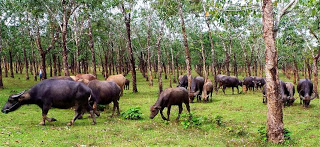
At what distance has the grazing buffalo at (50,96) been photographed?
13156mm

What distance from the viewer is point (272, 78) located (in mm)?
10281

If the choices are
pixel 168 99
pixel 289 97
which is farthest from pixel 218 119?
pixel 289 97

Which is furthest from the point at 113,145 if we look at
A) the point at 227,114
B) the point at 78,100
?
the point at 227,114

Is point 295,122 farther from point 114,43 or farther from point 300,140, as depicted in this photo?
point 114,43

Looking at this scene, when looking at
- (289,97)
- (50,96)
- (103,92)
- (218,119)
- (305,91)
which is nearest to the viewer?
(50,96)

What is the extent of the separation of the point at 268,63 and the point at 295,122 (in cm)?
656

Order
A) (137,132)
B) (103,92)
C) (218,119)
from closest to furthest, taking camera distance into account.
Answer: (137,132), (218,119), (103,92)

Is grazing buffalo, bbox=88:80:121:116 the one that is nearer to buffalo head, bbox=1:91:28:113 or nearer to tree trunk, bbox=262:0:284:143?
buffalo head, bbox=1:91:28:113

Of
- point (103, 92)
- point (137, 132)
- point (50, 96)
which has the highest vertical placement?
point (50, 96)

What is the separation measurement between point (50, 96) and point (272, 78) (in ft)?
33.7

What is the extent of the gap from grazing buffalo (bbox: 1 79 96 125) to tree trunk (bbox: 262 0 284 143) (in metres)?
8.81

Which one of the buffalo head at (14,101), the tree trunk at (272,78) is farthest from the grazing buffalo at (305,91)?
the buffalo head at (14,101)

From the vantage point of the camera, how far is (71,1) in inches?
993

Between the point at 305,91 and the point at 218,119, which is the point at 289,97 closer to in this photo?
the point at 305,91
